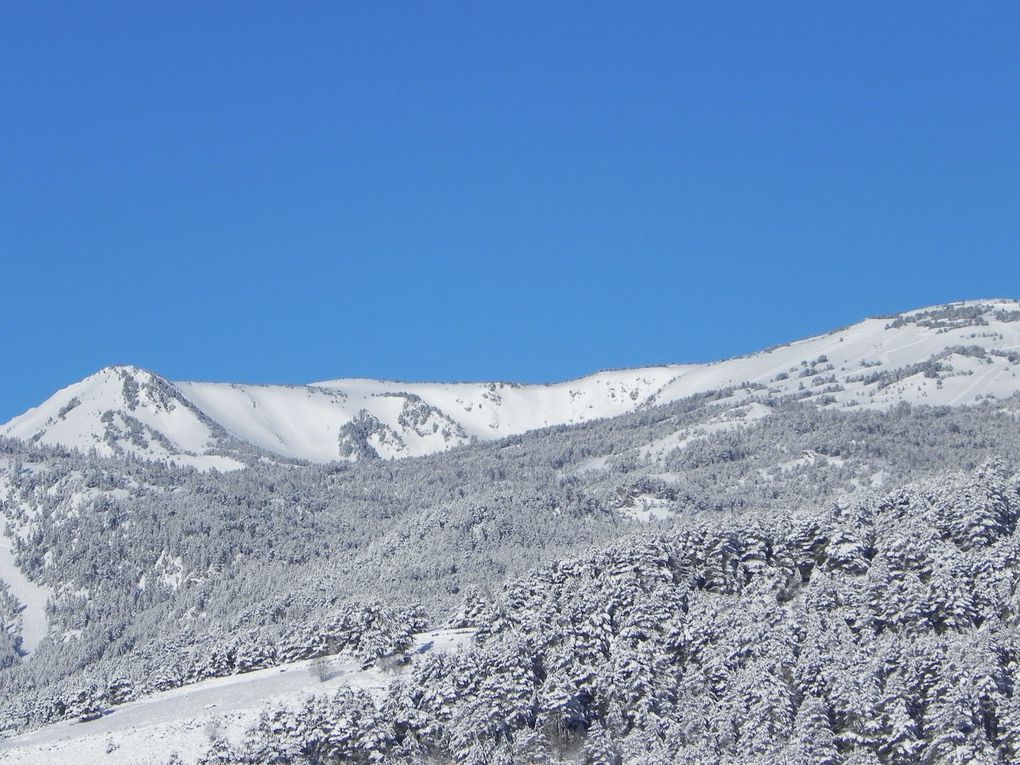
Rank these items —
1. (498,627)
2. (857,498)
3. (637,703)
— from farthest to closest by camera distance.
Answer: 1. (857,498)
2. (498,627)
3. (637,703)

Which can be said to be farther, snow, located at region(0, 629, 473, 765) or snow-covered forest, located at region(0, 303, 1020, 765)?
snow, located at region(0, 629, 473, 765)

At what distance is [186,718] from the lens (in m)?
138

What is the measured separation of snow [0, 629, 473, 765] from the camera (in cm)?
13150

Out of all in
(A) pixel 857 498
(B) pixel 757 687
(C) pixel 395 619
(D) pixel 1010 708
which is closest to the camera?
(D) pixel 1010 708

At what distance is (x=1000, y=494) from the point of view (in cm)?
15000

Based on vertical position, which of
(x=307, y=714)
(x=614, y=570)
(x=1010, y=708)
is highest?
(x=614, y=570)

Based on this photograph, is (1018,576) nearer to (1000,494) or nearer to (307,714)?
(1000,494)

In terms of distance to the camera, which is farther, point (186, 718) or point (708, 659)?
point (186, 718)

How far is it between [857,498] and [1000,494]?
21.5m

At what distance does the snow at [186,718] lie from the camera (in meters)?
132

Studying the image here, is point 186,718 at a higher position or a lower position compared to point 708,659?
higher

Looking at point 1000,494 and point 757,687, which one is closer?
point 757,687

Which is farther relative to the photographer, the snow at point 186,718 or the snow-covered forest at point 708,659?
the snow at point 186,718

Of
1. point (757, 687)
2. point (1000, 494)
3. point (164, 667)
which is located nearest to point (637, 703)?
point (757, 687)
